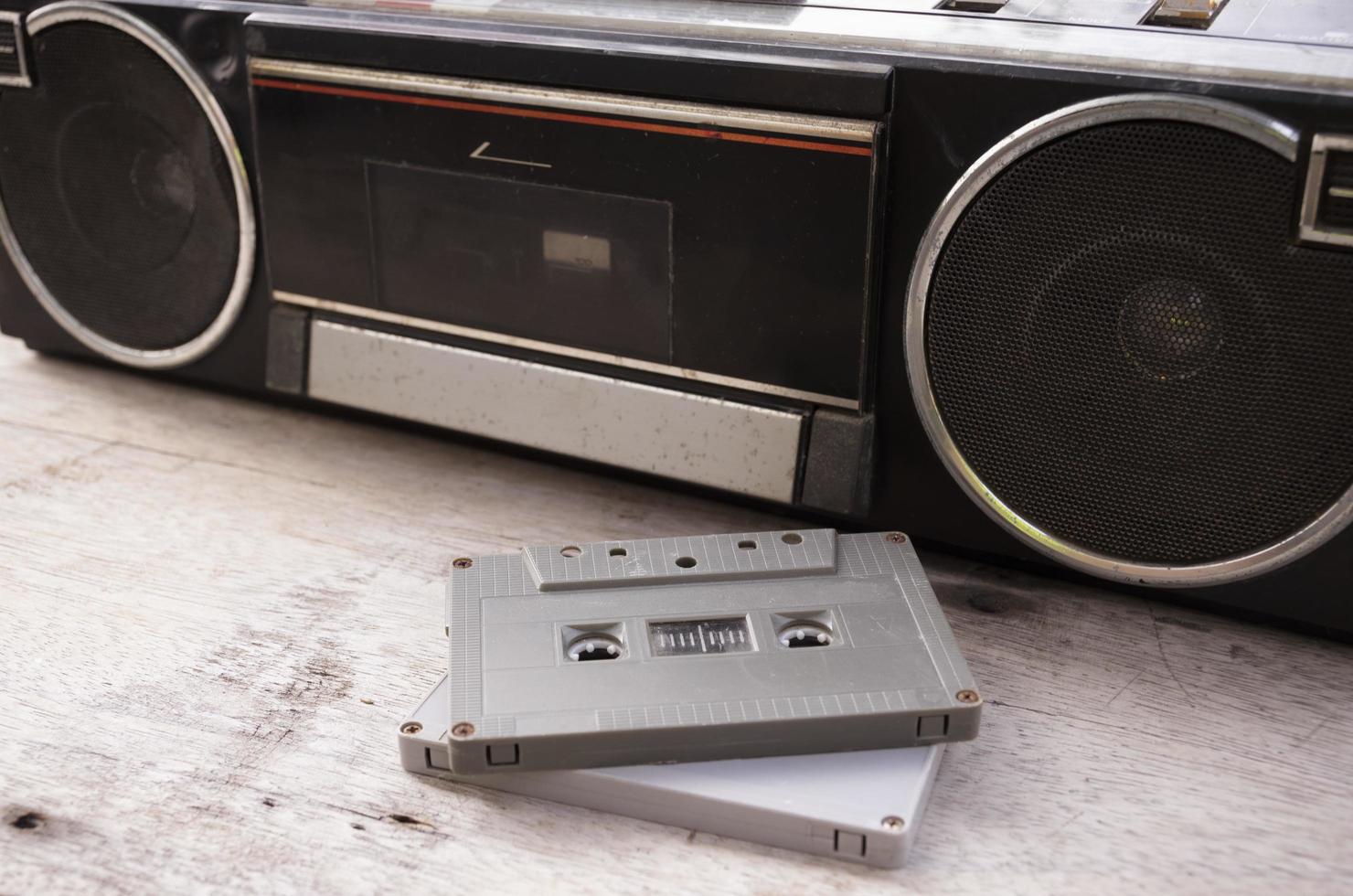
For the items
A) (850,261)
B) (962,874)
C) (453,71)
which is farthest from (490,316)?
(962,874)

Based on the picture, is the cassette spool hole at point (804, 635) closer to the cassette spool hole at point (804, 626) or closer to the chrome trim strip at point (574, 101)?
the cassette spool hole at point (804, 626)

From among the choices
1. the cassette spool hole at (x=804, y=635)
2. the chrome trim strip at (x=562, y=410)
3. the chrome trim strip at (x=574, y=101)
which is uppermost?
the chrome trim strip at (x=574, y=101)

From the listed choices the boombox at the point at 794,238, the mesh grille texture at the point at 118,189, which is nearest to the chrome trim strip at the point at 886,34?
Result: the boombox at the point at 794,238

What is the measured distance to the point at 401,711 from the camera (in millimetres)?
752

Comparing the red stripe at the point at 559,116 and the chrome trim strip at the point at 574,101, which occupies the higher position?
the chrome trim strip at the point at 574,101

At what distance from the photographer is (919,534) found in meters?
0.88

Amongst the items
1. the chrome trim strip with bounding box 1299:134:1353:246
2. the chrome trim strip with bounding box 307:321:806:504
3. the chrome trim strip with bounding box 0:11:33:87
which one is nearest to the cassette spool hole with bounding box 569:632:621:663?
the chrome trim strip with bounding box 307:321:806:504

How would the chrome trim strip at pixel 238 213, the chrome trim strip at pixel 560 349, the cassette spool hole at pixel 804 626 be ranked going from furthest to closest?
1. the chrome trim strip at pixel 238 213
2. the chrome trim strip at pixel 560 349
3. the cassette spool hole at pixel 804 626

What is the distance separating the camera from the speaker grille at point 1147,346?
2.29 feet

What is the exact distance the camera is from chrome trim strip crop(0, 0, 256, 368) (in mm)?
978

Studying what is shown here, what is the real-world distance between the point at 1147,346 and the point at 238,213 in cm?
67

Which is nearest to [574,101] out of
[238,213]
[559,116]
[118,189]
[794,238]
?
[559,116]

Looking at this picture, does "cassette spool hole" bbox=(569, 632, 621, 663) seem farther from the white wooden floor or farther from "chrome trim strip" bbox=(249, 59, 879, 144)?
"chrome trim strip" bbox=(249, 59, 879, 144)

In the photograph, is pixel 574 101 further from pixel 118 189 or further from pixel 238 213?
pixel 118 189
